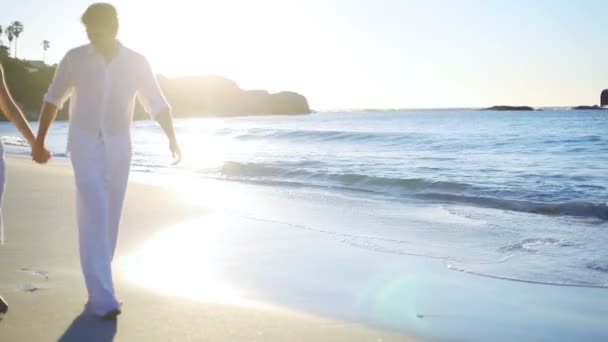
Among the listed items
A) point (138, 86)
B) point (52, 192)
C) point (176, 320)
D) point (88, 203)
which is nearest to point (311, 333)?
point (176, 320)

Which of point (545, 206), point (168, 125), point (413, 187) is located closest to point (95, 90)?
point (168, 125)

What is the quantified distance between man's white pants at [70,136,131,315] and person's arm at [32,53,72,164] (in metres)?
0.24

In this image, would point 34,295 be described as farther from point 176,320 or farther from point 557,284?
point 557,284

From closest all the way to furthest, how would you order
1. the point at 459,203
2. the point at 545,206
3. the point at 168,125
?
the point at 168,125 < the point at 545,206 < the point at 459,203

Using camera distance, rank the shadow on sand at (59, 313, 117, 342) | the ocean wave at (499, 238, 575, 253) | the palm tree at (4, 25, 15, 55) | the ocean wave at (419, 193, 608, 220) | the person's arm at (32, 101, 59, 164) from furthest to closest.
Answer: the palm tree at (4, 25, 15, 55) → the ocean wave at (419, 193, 608, 220) → the ocean wave at (499, 238, 575, 253) → the person's arm at (32, 101, 59, 164) → the shadow on sand at (59, 313, 117, 342)

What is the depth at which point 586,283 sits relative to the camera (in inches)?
221

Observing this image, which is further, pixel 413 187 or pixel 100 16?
pixel 413 187

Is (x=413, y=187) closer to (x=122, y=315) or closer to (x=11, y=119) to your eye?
(x=122, y=315)

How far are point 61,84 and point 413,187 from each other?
1114cm

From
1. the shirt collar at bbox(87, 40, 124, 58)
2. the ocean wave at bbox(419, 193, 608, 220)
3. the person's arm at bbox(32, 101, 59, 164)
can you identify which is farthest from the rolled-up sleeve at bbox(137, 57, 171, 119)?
the ocean wave at bbox(419, 193, 608, 220)

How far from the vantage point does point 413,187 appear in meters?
14.2

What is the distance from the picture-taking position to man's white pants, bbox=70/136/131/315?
3.75 m

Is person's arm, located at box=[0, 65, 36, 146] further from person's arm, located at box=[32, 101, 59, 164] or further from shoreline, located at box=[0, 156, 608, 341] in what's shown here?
shoreline, located at box=[0, 156, 608, 341]

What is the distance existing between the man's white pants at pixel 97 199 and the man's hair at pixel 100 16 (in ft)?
2.15
